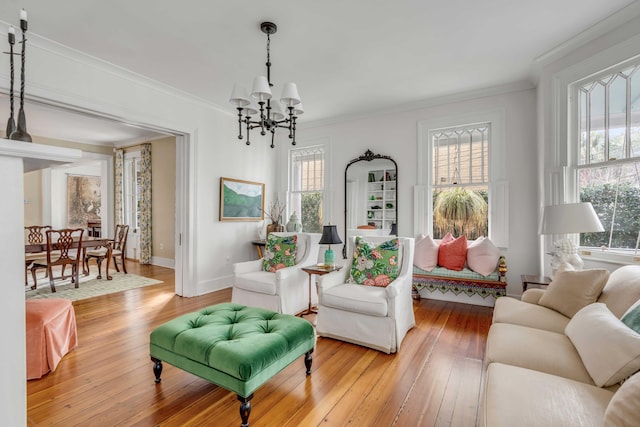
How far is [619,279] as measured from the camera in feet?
6.59

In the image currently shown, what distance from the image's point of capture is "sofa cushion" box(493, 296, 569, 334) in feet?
6.94

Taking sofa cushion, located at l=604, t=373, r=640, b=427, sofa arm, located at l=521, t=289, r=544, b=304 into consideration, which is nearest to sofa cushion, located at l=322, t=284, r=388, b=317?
sofa arm, located at l=521, t=289, r=544, b=304

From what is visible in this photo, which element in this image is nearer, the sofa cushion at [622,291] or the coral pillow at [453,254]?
the sofa cushion at [622,291]

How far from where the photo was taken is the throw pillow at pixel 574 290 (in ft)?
6.98

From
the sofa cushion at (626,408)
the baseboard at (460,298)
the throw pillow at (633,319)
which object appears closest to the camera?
the sofa cushion at (626,408)

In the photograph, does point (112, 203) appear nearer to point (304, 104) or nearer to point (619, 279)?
point (304, 104)

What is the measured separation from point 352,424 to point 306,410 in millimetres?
298

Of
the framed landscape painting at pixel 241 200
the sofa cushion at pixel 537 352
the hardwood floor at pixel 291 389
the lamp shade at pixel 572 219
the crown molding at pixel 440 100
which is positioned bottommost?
the hardwood floor at pixel 291 389

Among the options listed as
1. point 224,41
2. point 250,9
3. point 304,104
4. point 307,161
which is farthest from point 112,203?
point 250,9

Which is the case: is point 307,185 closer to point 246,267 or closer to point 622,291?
point 246,267

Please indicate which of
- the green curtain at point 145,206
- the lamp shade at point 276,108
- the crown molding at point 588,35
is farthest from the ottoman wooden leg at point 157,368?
the green curtain at point 145,206

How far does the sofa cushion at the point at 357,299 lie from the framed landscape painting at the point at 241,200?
2.58m

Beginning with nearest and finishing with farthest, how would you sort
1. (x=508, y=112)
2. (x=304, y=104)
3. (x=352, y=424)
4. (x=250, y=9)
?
(x=352, y=424) < (x=250, y=9) < (x=508, y=112) < (x=304, y=104)

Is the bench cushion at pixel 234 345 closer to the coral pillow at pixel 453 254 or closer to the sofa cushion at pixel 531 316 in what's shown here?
the sofa cushion at pixel 531 316
